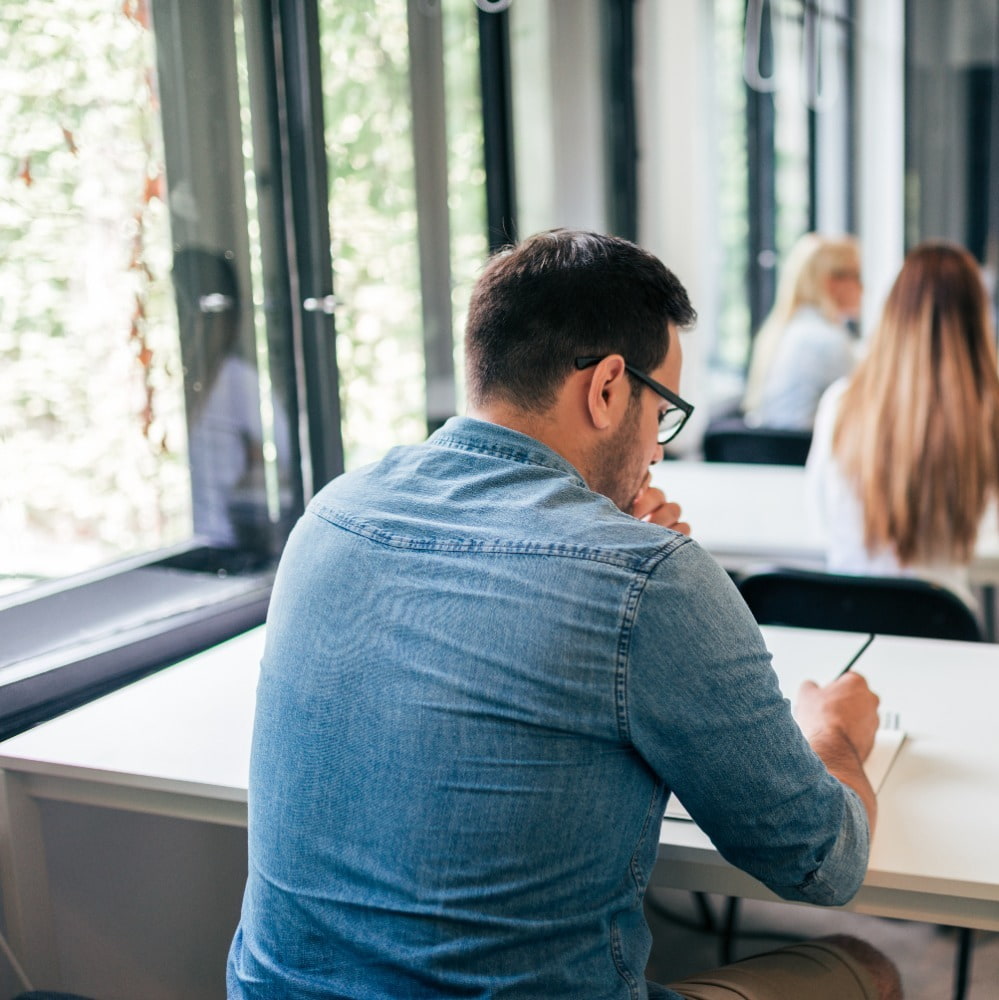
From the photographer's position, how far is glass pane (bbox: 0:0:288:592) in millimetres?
1989

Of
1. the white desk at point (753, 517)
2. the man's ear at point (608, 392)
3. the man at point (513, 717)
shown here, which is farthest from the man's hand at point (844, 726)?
the white desk at point (753, 517)

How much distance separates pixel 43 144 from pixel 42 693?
2.86ft

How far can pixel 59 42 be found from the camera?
2025 mm

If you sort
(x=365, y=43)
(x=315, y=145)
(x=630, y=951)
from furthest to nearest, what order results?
(x=365, y=43) → (x=315, y=145) → (x=630, y=951)

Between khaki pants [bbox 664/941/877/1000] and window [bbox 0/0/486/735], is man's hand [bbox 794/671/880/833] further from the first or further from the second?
window [bbox 0/0/486/735]

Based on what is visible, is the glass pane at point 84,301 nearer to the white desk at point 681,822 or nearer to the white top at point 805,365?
the white desk at point 681,822

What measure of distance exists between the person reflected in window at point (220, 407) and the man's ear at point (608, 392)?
4.34 feet

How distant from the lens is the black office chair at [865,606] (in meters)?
2.10

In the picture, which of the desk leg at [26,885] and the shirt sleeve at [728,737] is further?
the desk leg at [26,885]

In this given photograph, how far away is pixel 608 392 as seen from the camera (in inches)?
48.3

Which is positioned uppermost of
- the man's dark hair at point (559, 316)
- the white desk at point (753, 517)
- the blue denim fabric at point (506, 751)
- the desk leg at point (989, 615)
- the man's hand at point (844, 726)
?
the man's dark hair at point (559, 316)

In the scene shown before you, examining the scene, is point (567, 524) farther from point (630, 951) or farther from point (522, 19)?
point (522, 19)

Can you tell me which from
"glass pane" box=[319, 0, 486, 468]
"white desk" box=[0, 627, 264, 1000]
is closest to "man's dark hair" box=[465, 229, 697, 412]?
"white desk" box=[0, 627, 264, 1000]

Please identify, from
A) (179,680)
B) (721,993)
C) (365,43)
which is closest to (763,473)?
(365,43)
